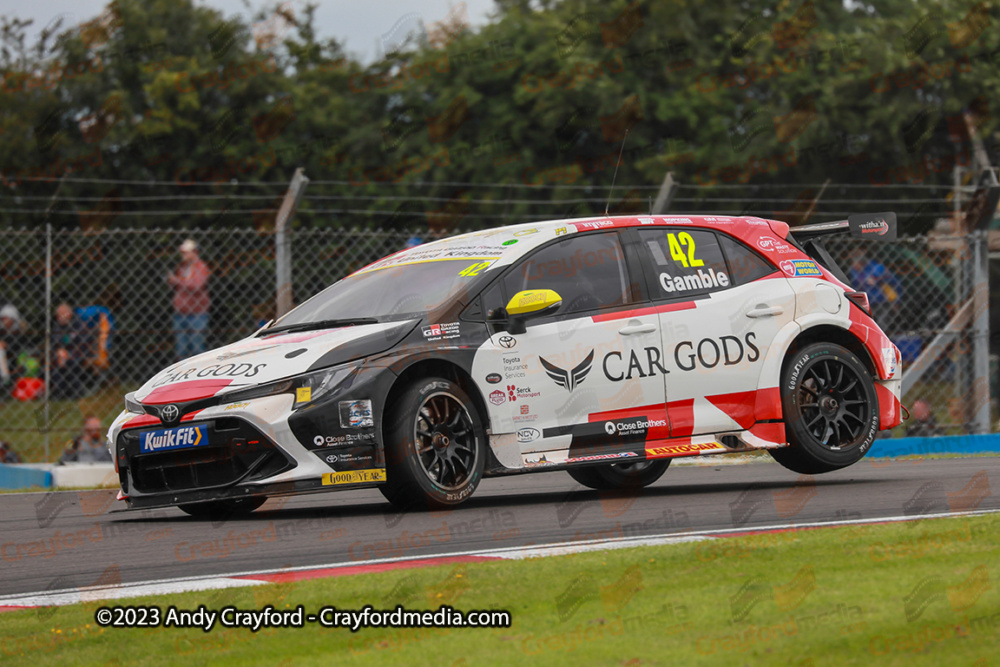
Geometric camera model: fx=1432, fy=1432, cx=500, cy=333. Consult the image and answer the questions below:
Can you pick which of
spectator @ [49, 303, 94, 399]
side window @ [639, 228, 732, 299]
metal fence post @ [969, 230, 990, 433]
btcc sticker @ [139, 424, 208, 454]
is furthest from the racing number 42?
spectator @ [49, 303, 94, 399]

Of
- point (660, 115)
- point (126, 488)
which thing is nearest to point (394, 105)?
point (660, 115)

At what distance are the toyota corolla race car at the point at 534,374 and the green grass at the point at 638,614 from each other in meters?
2.14

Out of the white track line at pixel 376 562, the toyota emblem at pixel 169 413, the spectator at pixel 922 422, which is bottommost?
the spectator at pixel 922 422

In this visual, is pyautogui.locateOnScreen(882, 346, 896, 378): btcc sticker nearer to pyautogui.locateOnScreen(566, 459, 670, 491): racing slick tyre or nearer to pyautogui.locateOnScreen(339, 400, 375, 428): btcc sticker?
pyautogui.locateOnScreen(566, 459, 670, 491): racing slick tyre

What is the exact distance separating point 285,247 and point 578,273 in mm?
4036

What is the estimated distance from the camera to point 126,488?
24.4 feet

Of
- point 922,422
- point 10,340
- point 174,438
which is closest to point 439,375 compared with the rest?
point 174,438

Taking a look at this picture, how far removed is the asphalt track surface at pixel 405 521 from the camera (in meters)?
5.81

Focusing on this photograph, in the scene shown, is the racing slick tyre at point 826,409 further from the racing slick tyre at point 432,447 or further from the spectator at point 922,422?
the spectator at point 922,422

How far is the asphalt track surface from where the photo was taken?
19.1 feet

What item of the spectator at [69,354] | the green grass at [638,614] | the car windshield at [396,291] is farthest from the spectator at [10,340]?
the green grass at [638,614]

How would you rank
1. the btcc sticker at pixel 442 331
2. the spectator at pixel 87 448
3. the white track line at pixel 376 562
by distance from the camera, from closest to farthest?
the white track line at pixel 376 562 → the btcc sticker at pixel 442 331 → the spectator at pixel 87 448

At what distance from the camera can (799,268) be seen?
29.1 feet

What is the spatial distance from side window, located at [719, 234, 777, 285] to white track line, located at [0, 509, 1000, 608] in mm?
2546
